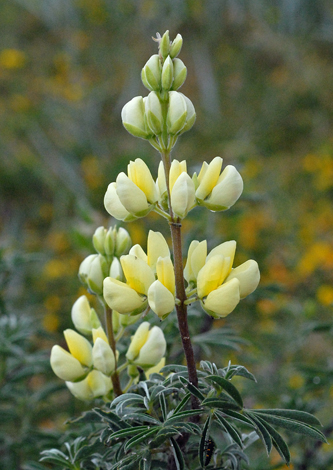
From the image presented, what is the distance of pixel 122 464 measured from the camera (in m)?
0.43

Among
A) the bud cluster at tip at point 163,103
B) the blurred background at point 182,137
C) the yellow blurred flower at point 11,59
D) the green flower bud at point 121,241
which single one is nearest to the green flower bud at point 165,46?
the bud cluster at tip at point 163,103

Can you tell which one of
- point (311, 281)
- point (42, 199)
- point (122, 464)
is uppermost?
point (42, 199)

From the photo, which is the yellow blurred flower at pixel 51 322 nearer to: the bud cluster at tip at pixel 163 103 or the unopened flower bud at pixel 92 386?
the unopened flower bud at pixel 92 386

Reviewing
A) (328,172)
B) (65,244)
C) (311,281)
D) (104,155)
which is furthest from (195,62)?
(311,281)

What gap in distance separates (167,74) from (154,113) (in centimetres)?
4

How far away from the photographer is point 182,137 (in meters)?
2.82

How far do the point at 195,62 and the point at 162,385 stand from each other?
284cm

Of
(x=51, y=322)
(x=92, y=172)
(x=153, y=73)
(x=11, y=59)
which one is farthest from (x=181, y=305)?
(x=11, y=59)

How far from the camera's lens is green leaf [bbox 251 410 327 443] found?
385 mm

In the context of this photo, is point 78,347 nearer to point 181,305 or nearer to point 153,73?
point 181,305

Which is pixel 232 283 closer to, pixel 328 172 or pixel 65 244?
pixel 65 244

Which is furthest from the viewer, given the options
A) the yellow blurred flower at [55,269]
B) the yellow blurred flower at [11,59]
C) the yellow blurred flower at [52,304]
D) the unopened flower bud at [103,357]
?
the yellow blurred flower at [11,59]

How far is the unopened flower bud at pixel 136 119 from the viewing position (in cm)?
45

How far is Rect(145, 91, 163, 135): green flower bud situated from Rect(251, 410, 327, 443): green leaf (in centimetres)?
28
